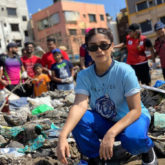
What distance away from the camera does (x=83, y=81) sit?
2146mm

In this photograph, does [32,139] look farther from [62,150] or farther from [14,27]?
[14,27]

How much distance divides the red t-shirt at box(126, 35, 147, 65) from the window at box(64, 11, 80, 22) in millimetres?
27967

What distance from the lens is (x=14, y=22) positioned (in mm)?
33656

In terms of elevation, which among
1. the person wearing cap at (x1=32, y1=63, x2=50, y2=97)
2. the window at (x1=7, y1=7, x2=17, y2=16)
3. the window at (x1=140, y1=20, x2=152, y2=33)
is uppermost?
the window at (x1=7, y1=7, x2=17, y2=16)

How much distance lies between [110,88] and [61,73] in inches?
145

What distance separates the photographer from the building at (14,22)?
3150cm

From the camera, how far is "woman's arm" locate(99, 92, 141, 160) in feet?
5.76

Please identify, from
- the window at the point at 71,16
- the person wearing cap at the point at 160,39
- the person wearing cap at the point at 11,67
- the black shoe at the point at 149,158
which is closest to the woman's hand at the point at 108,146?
the black shoe at the point at 149,158

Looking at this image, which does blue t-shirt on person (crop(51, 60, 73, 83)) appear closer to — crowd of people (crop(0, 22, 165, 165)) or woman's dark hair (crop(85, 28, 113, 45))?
crowd of people (crop(0, 22, 165, 165))

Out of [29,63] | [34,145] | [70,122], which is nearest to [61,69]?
[29,63]

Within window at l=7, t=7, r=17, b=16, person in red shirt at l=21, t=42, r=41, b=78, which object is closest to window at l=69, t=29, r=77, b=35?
window at l=7, t=7, r=17, b=16

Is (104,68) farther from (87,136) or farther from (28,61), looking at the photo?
(28,61)

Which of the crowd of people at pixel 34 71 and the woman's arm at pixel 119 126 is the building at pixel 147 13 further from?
the woman's arm at pixel 119 126

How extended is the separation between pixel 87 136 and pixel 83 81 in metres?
0.49
